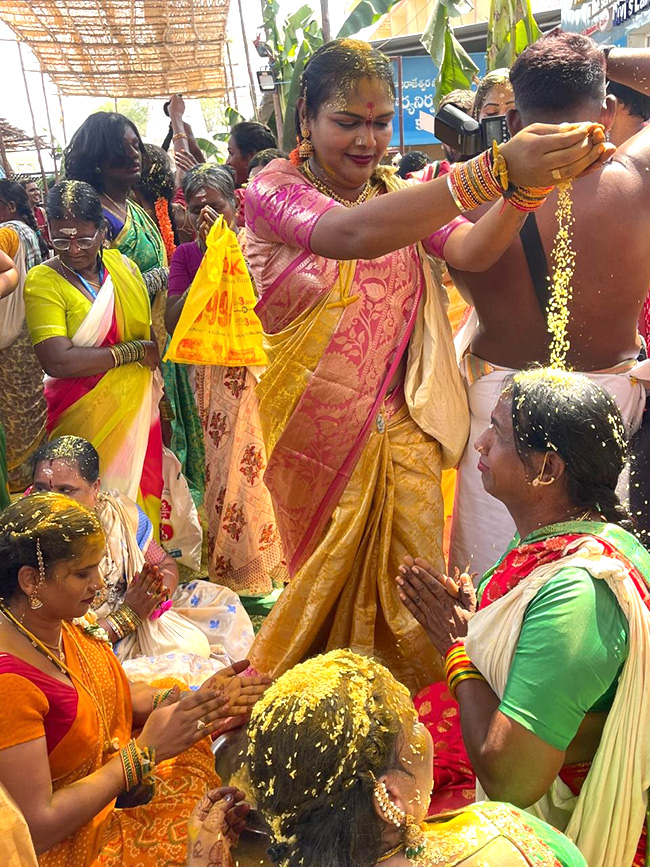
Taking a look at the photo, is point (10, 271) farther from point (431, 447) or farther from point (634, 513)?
point (634, 513)

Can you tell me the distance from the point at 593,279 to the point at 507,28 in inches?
176

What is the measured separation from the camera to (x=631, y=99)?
344 centimetres

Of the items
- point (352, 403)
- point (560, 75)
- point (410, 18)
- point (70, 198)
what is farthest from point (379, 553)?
point (410, 18)

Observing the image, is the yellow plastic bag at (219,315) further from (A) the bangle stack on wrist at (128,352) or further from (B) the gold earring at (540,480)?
(B) the gold earring at (540,480)

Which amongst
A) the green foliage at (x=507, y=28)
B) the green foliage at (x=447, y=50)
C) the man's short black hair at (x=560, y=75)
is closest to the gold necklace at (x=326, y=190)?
the man's short black hair at (x=560, y=75)

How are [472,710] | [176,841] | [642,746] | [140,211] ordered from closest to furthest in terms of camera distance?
[642,746] → [472,710] → [176,841] → [140,211]

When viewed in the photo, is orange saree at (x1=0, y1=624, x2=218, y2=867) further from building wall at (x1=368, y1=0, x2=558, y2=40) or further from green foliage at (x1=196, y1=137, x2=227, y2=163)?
building wall at (x1=368, y1=0, x2=558, y2=40)

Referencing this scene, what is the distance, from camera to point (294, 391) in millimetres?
2922

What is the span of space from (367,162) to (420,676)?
63.0 inches

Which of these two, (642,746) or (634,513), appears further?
(634,513)

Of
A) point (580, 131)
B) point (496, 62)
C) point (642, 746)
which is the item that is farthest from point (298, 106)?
point (496, 62)

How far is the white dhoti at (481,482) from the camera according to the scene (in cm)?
274

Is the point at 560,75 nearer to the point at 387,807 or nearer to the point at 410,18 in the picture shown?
the point at 387,807

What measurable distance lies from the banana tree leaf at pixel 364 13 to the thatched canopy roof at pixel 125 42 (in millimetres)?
1046
